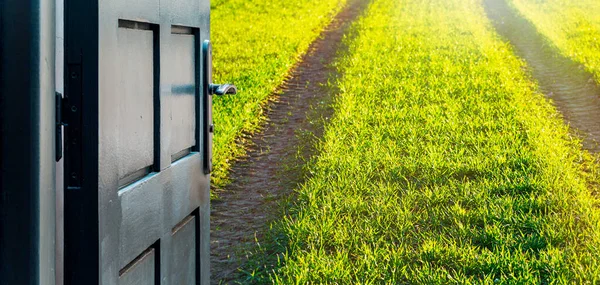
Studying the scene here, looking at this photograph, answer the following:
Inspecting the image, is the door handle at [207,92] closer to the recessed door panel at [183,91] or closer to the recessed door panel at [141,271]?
the recessed door panel at [183,91]

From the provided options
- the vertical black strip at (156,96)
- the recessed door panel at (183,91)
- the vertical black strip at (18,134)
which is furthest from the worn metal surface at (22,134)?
the recessed door panel at (183,91)

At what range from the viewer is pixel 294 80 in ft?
48.0

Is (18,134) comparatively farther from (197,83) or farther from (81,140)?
(197,83)

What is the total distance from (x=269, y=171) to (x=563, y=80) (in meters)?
7.28

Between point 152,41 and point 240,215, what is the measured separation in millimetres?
4816

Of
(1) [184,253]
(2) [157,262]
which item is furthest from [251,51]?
(2) [157,262]

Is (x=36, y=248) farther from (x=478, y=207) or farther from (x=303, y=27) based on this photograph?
(x=303, y=27)

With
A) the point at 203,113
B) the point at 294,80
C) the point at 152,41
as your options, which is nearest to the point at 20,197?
the point at 152,41

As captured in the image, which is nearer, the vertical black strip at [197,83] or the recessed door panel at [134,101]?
the recessed door panel at [134,101]

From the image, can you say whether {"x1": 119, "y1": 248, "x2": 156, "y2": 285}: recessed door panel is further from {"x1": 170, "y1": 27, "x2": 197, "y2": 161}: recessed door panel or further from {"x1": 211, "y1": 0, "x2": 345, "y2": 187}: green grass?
{"x1": 211, "y1": 0, "x2": 345, "y2": 187}: green grass

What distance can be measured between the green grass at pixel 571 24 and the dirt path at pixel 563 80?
0.70 ft

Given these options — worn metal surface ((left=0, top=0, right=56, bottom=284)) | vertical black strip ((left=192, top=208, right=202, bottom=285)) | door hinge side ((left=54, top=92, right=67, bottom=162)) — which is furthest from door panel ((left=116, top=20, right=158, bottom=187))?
vertical black strip ((left=192, top=208, right=202, bottom=285))

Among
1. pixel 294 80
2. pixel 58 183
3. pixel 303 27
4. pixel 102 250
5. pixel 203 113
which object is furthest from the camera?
pixel 303 27

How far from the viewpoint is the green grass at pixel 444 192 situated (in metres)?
5.48
